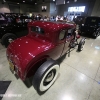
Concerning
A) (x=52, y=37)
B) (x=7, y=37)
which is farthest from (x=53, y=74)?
(x=7, y=37)

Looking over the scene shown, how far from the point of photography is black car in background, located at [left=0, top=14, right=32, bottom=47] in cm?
334

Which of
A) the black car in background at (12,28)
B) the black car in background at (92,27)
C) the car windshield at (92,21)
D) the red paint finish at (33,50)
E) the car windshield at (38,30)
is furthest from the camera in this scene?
the car windshield at (92,21)

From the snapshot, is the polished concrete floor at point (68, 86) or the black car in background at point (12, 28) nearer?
the polished concrete floor at point (68, 86)

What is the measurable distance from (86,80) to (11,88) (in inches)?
78.9

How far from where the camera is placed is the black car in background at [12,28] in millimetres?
3340

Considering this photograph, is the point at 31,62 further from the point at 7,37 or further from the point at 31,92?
the point at 7,37

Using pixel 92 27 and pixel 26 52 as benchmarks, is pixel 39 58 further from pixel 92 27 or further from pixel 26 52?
pixel 92 27

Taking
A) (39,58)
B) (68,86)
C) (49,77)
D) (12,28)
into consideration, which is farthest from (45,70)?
(12,28)

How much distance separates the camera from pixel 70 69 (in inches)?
90.3

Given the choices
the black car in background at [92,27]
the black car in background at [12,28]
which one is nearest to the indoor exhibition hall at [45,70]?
the black car in background at [12,28]

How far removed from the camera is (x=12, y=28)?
3.53 meters

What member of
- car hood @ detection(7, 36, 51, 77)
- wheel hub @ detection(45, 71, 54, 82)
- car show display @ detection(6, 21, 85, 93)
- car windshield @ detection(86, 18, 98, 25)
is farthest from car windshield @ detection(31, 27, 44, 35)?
car windshield @ detection(86, 18, 98, 25)

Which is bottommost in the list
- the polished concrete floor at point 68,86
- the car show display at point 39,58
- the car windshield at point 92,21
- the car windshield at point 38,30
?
the polished concrete floor at point 68,86

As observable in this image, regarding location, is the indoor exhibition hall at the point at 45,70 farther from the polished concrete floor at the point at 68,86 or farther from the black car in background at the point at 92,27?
the black car in background at the point at 92,27
